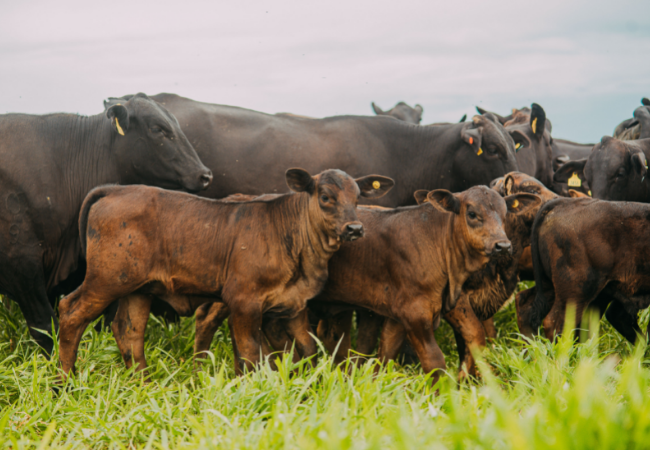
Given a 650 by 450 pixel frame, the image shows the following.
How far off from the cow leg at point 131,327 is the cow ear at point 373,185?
2235 millimetres

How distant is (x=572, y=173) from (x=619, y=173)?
0.88m

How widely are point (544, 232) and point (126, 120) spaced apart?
4.50 m

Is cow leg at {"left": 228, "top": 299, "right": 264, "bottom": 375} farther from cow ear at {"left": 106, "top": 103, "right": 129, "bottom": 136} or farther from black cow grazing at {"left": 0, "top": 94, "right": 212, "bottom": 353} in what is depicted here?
cow ear at {"left": 106, "top": 103, "right": 129, "bottom": 136}

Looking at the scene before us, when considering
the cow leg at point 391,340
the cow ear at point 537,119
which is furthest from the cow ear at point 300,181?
the cow ear at point 537,119

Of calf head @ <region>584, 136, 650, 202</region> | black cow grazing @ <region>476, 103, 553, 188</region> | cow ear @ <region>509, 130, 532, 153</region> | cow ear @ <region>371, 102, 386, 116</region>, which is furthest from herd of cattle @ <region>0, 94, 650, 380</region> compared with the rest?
cow ear @ <region>371, 102, 386, 116</region>

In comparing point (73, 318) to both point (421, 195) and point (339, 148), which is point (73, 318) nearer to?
point (421, 195)

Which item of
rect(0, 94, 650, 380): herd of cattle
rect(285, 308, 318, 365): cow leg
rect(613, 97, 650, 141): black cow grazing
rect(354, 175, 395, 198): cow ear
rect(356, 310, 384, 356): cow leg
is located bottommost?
rect(356, 310, 384, 356): cow leg

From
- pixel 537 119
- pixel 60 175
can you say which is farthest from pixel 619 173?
pixel 60 175

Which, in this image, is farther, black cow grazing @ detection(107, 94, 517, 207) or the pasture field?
black cow grazing @ detection(107, 94, 517, 207)

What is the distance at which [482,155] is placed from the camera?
8852 mm

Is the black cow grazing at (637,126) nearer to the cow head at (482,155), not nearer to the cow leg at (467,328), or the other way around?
the cow head at (482,155)

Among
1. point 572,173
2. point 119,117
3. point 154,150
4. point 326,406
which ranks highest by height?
point 119,117

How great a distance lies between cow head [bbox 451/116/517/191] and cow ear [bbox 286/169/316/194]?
3.75m

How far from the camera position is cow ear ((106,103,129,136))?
6.94 meters
